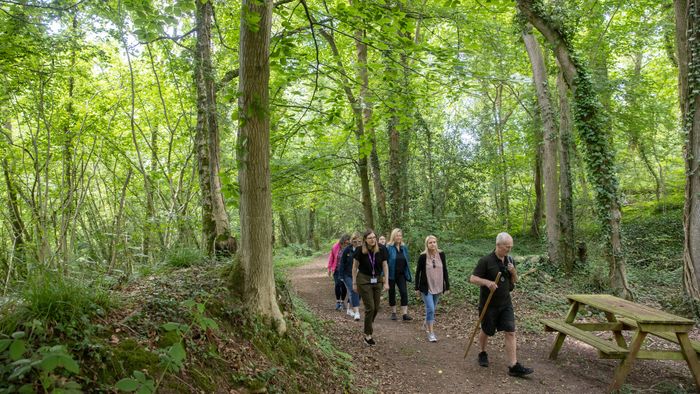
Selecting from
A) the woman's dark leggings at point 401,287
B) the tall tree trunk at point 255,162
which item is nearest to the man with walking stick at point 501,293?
the woman's dark leggings at point 401,287

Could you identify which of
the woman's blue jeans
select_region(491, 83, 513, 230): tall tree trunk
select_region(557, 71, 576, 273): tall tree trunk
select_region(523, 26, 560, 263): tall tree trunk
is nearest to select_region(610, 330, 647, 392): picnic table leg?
the woman's blue jeans

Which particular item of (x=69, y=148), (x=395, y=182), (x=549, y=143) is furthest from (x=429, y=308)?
(x=69, y=148)

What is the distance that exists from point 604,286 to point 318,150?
8.20 metres

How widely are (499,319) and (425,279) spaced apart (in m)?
2.05

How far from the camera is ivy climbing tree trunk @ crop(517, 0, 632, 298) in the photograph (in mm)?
9023

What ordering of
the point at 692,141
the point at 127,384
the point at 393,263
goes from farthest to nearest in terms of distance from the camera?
the point at 393,263
the point at 692,141
the point at 127,384

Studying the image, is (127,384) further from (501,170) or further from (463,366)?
(501,170)

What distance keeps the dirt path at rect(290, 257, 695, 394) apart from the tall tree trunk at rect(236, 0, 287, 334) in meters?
1.48

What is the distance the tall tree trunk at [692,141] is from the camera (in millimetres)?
7809

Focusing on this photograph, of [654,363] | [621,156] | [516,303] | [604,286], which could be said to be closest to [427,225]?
[516,303]

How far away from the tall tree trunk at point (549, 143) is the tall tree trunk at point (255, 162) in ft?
35.2

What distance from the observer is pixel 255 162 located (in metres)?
4.33

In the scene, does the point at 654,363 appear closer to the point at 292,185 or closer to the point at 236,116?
the point at 236,116

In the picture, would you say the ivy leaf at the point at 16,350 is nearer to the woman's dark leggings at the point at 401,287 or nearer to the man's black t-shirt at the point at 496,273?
the man's black t-shirt at the point at 496,273
